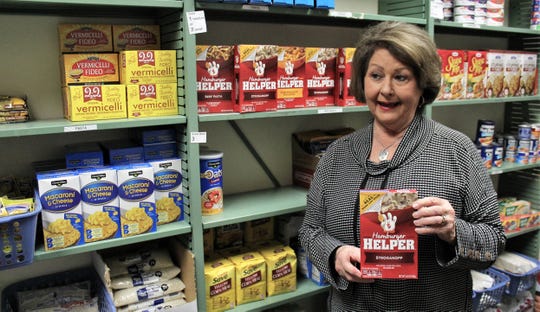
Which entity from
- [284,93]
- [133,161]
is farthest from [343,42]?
[133,161]

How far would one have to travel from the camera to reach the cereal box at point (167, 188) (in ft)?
6.73

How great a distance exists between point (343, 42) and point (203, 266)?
1636 mm

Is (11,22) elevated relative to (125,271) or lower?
elevated

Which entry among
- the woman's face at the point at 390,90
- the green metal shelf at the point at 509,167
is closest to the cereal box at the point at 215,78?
the woman's face at the point at 390,90

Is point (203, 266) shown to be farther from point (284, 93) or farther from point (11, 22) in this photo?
point (11, 22)

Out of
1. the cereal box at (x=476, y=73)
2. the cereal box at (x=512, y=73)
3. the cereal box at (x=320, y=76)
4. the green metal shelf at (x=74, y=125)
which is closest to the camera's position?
the green metal shelf at (x=74, y=125)

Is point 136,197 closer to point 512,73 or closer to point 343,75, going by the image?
point 343,75

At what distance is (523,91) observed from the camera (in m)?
3.29

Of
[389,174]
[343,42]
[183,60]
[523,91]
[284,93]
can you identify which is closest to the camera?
[389,174]

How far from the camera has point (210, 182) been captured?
2189mm

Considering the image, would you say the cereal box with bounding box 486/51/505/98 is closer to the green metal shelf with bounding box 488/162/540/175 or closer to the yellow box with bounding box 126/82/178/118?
the green metal shelf with bounding box 488/162/540/175

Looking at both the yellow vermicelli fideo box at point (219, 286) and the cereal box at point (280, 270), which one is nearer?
the yellow vermicelli fideo box at point (219, 286)

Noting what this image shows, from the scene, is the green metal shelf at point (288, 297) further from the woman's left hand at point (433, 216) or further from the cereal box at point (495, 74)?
the cereal box at point (495, 74)

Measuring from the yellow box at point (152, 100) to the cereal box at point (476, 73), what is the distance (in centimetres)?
190
